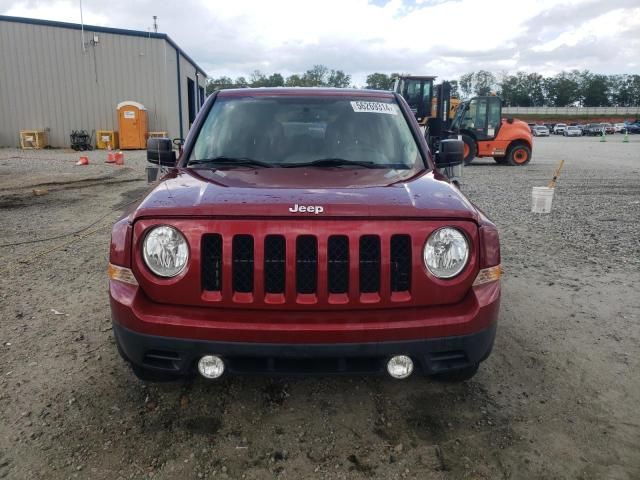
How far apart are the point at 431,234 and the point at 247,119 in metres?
1.86

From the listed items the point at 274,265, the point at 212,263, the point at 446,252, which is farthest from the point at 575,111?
the point at 212,263

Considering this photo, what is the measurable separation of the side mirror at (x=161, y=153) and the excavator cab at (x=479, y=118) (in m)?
16.2

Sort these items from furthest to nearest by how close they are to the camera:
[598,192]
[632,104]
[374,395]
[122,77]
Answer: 1. [632,104]
2. [122,77]
3. [598,192]
4. [374,395]

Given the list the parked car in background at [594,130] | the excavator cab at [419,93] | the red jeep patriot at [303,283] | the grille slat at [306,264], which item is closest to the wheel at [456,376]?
the red jeep patriot at [303,283]

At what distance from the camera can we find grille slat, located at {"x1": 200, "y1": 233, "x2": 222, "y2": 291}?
2.32 meters

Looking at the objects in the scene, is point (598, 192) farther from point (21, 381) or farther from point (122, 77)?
point (122, 77)

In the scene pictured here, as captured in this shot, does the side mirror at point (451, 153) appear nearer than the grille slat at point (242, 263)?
No

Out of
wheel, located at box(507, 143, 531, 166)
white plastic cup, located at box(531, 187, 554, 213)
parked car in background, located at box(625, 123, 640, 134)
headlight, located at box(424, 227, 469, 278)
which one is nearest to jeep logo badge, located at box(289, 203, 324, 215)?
headlight, located at box(424, 227, 469, 278)

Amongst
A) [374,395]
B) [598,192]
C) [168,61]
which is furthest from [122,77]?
[374,395]

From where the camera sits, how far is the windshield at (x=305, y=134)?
3.42 metres

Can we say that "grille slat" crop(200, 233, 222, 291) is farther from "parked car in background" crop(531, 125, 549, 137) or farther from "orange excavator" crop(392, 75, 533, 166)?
"parked car in background" crop(531, 125, 549, 137)

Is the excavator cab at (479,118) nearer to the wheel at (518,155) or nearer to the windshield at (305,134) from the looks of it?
the wheel at (518,155)

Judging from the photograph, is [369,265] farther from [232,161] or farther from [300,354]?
[232,161]

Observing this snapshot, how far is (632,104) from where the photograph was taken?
120 meters
